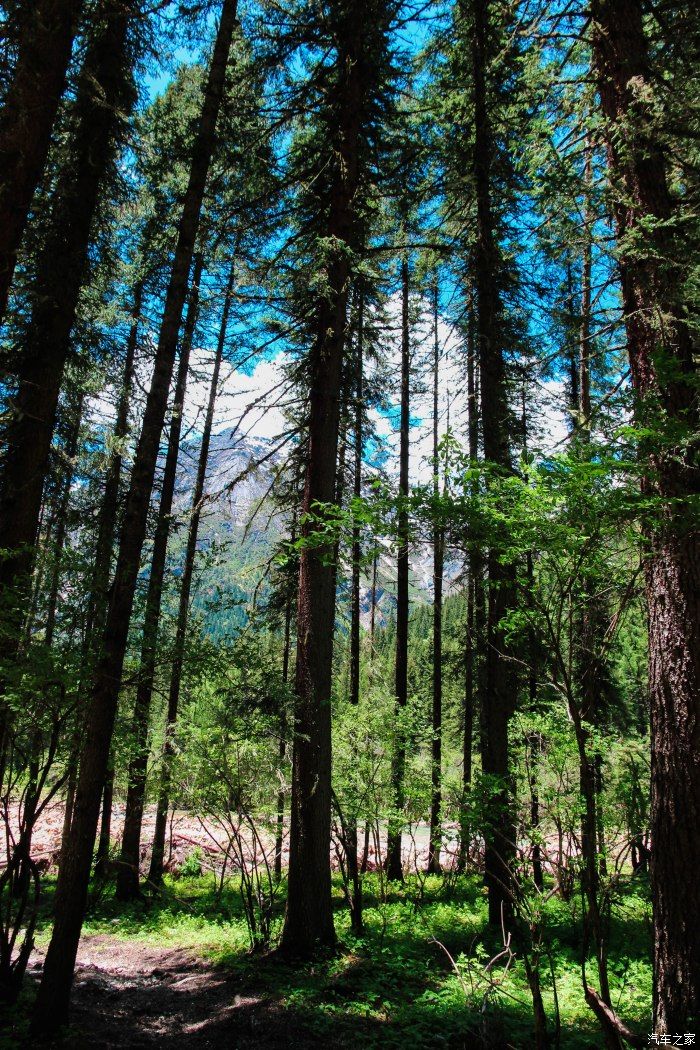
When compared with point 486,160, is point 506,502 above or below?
below

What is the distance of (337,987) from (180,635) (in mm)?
4066

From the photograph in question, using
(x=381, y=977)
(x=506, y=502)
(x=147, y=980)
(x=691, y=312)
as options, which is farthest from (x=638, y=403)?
(x=147, y=980)

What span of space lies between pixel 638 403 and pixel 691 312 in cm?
185

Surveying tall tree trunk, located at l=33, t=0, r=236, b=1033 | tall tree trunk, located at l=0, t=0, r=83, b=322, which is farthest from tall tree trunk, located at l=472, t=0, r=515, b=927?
tall tree trunk, located at l=0, t=0, r=83, b=322

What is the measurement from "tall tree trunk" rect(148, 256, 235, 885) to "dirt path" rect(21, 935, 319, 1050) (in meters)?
1.12

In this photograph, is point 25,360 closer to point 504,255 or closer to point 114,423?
point 114,423

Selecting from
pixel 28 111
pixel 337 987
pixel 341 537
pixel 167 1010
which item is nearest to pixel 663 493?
pixel 341 537

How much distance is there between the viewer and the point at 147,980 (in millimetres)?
6828

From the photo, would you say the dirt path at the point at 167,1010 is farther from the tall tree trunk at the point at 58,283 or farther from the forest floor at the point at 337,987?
the tall tree trunk at the point at 58,283

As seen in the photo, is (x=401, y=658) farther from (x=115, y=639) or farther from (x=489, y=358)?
(x=115, y=639)

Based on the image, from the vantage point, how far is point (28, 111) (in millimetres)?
4344

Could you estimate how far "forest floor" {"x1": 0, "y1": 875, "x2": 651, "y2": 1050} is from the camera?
4797 millimetres

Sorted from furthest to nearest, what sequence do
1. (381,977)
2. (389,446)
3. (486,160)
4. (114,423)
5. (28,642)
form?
(389,446) < (114,423) < (486,160) < (381,977) < (28,642)

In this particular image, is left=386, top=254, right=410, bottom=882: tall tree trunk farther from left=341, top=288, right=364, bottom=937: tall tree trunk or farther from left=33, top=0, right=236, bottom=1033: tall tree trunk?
left=33, top=0, right=236, bottom=1033: tall tree trunk
